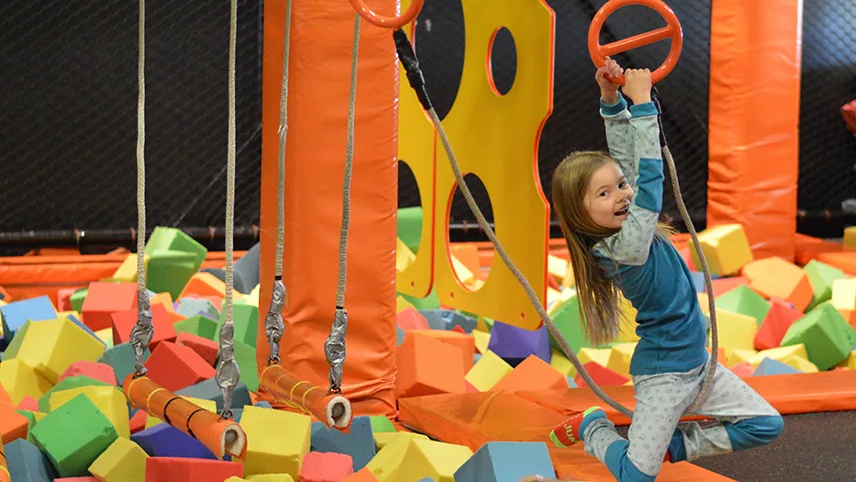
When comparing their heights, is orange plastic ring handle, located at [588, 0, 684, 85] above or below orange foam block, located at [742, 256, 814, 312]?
above

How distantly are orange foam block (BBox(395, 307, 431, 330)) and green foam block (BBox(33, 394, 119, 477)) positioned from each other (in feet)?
4.54

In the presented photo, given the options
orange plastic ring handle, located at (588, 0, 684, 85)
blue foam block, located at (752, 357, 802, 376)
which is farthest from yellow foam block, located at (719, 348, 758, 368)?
orange plastic ring handle, located at (588, 0, 684, 85)

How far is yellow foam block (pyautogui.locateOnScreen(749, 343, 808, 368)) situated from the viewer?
308cm

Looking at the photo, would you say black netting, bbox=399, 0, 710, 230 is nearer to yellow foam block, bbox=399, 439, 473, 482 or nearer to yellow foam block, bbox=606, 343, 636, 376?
yellow foam block, bbox=606, 343, 636, 376

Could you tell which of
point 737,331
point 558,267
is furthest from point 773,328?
point 558,267

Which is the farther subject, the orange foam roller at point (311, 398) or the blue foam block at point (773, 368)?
the blue foam block at point (773, 368)

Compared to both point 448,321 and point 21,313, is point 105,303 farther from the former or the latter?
point 448,321

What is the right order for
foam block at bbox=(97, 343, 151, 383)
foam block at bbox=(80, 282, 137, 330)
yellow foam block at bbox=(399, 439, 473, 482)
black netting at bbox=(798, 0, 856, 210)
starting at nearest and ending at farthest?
yellow foam block at bbox=(399, 439, 473, 482), foam block at bbox=(97, 343, 151, 383), foam block at bbox=(80, 282, 137, 330), black netting at bbox=(798, 0, 856, 210)

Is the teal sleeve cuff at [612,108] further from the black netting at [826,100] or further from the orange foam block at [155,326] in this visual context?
the black netting at [826,100]

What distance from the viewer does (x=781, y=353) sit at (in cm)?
312

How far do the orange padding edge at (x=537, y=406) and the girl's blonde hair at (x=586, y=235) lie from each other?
33cm

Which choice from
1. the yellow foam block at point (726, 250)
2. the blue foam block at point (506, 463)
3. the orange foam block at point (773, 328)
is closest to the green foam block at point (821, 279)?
the yellow foam block at point (726, 250)

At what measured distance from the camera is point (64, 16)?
4668mm

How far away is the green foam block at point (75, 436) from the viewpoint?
6.57 ft
